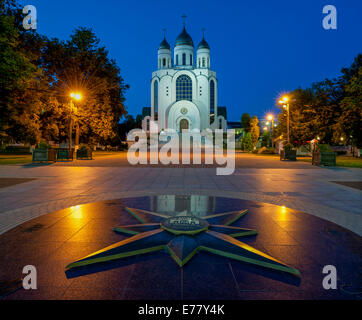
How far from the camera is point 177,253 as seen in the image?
3393 millimetres

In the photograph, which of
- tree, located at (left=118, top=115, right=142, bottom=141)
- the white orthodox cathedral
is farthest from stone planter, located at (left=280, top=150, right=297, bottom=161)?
the white orthodox cathedral

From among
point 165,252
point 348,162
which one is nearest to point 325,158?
point 348,162

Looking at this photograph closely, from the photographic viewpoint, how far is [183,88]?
76438 millimetres

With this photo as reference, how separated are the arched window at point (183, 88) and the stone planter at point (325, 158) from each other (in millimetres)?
61743

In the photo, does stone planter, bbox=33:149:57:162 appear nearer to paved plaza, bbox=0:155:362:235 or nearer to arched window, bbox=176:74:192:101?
paved plaza, bbox=0:155:362:235

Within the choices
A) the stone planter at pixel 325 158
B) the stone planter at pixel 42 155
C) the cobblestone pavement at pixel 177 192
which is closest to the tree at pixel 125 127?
the stone planter at pixel 42 155

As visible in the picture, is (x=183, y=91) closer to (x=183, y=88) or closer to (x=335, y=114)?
(x=183, y=88)

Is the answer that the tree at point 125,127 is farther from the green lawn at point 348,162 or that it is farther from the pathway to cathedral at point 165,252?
the pathway to cathedral at point 165,252

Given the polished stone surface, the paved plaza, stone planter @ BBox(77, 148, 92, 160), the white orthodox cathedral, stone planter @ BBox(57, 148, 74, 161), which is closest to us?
the polished stone surface

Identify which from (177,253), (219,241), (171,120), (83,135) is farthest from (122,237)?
(171,120)

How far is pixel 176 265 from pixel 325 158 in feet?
56.3

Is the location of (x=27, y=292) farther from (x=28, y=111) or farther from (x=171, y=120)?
(x=171, y=120)

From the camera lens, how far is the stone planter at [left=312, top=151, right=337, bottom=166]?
55.4 feet

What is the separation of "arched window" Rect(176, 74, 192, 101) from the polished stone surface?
7399 cm
